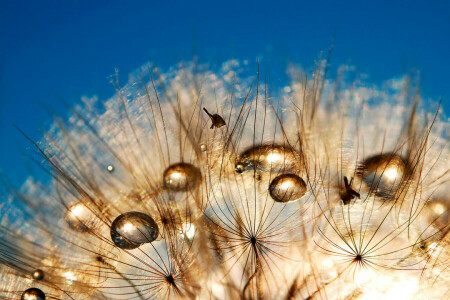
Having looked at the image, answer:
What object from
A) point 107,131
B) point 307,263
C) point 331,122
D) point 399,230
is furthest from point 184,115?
point 399,230

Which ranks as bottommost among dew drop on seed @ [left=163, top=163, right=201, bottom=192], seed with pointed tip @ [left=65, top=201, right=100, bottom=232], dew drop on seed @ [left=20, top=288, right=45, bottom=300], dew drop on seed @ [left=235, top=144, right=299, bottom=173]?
dew drop on seed @ [left=20, top=288, right=45, bottom=300]

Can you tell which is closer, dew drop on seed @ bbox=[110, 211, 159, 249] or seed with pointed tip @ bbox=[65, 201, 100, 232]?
dew drop on seed @ bbox=[110, 211, 159, 249]

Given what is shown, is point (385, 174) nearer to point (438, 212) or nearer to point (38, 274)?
point (438, 212)

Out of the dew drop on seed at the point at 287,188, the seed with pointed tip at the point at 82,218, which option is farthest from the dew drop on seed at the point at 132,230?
the dew drop on seed at the point at 287,188

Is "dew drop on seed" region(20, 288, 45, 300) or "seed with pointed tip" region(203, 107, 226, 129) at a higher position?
"seed with pointed tip" region(203, 107, 226, 129)

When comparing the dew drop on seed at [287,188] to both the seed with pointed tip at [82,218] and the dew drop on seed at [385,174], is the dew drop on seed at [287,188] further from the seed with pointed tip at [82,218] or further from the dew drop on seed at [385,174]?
the seed with pointed tip at [82,218]

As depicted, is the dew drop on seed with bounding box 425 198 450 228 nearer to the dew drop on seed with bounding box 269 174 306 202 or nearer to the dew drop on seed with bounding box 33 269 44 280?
the dew drop on seed with bounding box 269 174 306 202

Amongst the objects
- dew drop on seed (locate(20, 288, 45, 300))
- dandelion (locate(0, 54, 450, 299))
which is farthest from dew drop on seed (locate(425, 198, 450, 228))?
dew drop on seed (locate(20, 288, 45, 300))
